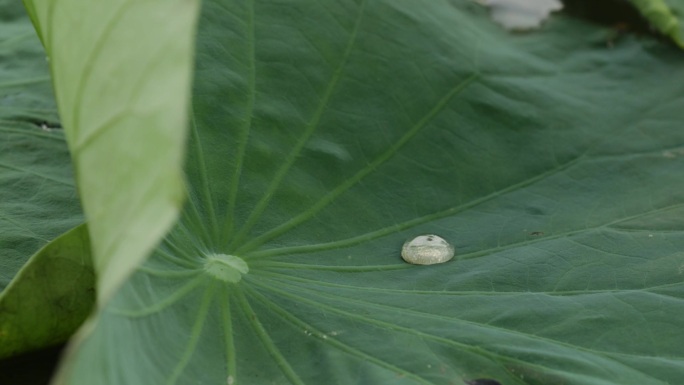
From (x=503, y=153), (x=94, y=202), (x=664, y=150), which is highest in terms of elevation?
(x=664, y=150)

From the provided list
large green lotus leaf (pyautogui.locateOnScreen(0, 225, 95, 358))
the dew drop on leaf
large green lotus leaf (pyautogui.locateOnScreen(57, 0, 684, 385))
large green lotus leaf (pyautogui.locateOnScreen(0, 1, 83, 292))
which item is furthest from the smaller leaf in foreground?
large green lotus leaf (pyautogui.locateOnScreen(0, 225, 95, 358))

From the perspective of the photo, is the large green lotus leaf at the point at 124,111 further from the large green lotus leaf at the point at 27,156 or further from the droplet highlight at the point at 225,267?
the large green lotus leaf at the point at 27,156

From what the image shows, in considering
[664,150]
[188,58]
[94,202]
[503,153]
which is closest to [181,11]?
Result: [188,58]

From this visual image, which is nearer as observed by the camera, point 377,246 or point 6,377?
point 6,377

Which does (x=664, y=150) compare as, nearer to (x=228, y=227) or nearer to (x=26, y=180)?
(x=228, y=227)

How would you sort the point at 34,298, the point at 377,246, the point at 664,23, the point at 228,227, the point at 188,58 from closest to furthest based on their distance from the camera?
the point at 188,58, the point at 34,298, the point at 228,227, the point at 377,246, the point at 664,23

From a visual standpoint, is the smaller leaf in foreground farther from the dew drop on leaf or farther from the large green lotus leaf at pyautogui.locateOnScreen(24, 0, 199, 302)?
the large green lotus leaf at pyautogui.locateOnScreen(24, 0, 199, 302)
